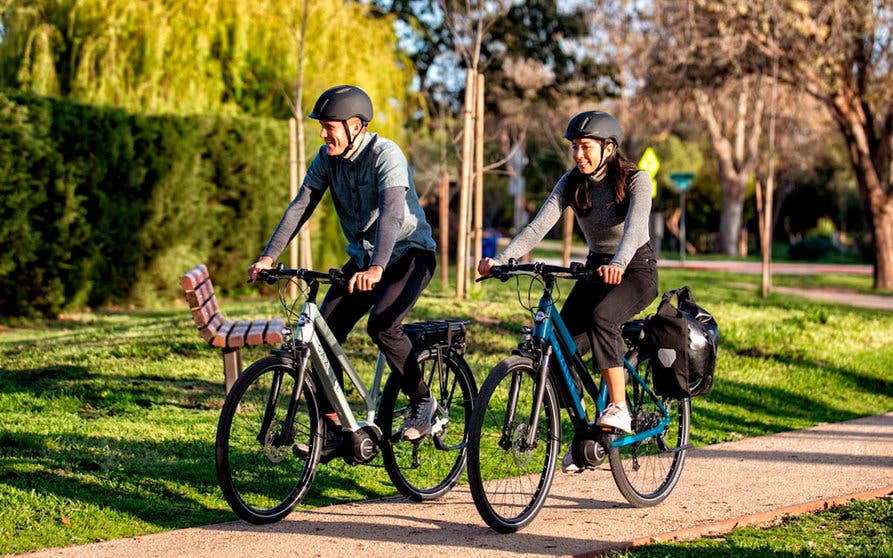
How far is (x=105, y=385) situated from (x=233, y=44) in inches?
466

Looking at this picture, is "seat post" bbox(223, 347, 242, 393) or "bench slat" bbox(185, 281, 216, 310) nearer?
"bench slat" bbox(185, 281, 216, 310)

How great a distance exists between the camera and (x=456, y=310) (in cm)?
1214

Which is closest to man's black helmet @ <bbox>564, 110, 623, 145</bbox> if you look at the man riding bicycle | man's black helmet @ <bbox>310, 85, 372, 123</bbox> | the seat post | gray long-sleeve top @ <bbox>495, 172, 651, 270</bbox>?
gray long-sleeve top @ <bbox>495, 172, 651, 270</bbox>

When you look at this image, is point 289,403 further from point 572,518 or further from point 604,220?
point 604,220

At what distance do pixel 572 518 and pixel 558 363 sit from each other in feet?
2.39

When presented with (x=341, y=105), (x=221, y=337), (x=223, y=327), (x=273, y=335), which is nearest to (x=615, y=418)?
(x=341, y=105)

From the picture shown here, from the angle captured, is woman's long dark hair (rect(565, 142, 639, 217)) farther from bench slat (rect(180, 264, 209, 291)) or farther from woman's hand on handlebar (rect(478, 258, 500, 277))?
bench slat (rect(180, 264, 209, 291))

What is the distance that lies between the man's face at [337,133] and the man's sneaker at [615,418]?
1710 mm

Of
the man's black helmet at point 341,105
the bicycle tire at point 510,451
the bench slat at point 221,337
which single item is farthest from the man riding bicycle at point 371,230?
the bench slat at point 221,337

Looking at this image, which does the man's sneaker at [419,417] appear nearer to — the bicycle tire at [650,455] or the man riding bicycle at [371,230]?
the man riding bicycle at [371,230]

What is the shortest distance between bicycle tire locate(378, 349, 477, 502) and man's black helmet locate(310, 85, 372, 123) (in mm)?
1187

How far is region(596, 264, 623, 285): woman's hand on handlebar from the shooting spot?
521 cm

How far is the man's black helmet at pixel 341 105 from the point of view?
535 cm

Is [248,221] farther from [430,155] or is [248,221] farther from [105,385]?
[430,155]
